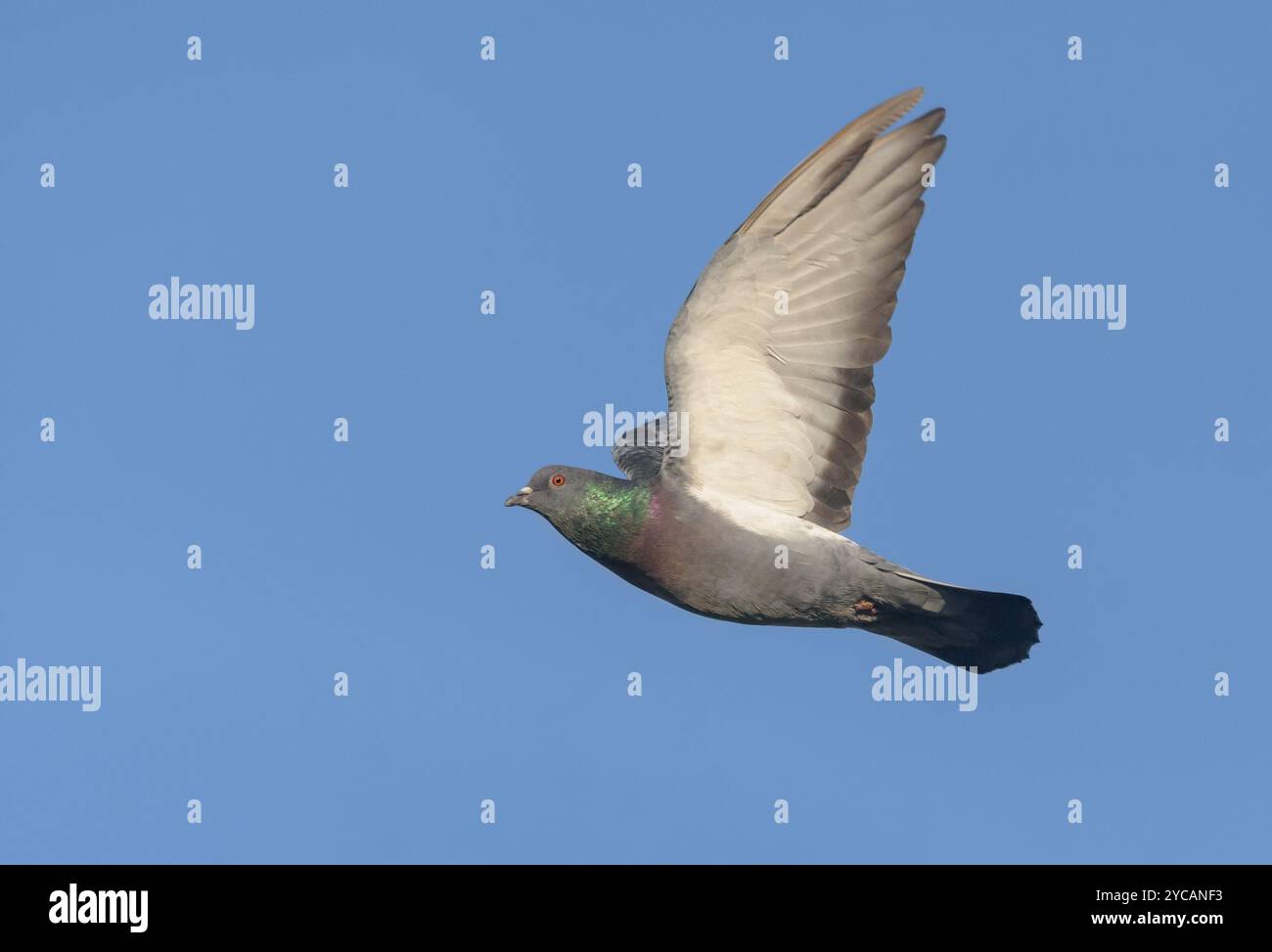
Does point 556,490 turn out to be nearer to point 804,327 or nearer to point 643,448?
point 643,448

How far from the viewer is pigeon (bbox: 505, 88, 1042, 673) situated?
1563 centimetres

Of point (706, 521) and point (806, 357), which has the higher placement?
point (806, 357)

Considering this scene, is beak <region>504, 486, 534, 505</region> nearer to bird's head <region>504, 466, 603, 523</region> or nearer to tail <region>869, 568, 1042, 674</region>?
bird's head <region>504, 466, 603, 523</region>

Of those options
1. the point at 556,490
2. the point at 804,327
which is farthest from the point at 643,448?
the point at 804,327

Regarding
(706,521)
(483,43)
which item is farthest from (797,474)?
(483,43)

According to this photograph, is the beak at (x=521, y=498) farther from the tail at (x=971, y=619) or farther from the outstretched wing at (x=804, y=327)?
the tail at (x=971, y=619)

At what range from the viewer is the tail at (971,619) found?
51.3 feet

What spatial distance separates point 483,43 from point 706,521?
7621mm

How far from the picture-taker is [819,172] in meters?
15.6

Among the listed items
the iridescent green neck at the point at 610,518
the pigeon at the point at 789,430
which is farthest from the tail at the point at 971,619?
the iridescent green neck at the point at 610,518

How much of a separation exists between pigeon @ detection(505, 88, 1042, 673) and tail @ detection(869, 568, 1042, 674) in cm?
1

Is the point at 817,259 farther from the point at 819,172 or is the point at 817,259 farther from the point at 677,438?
the point at 677,438

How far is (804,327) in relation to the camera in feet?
52.6

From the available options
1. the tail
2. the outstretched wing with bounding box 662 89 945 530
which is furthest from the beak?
the tail
